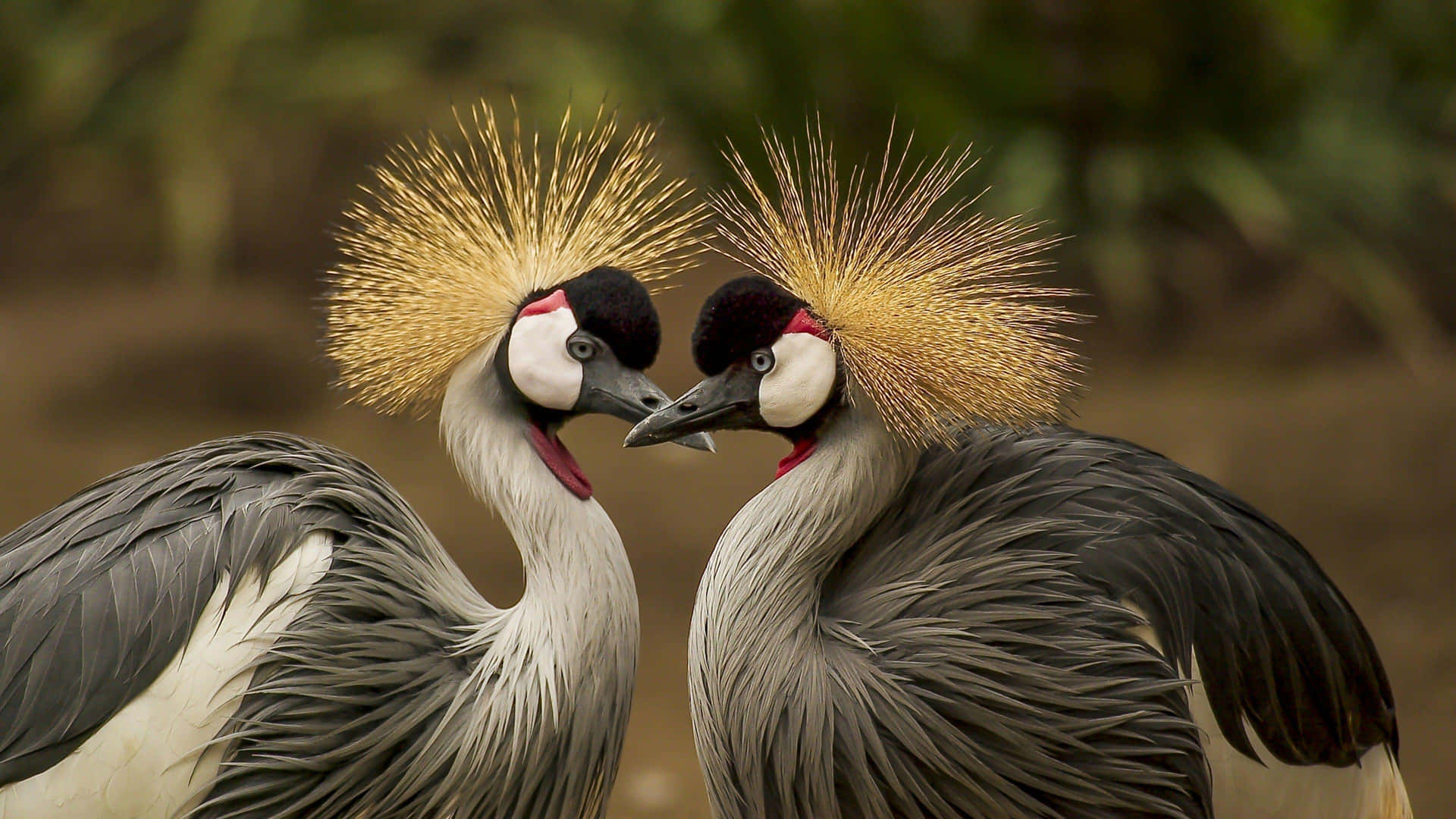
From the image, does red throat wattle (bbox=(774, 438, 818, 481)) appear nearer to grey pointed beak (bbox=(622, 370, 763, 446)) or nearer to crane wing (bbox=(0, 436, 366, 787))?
Result: grey pointed beak (bbox=(622, 370, 763, 446))

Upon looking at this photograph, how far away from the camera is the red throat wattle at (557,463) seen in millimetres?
1531

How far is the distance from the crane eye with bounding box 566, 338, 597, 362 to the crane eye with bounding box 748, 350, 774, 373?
6.5 inches

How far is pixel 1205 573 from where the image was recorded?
1.46m

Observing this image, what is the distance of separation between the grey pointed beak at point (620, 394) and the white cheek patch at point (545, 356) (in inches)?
0.6

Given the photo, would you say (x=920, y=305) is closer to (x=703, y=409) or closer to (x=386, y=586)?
(x=703, y=409)

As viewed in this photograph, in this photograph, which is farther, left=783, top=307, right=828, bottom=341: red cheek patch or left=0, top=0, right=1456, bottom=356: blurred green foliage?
left=0, top=0, right=1456, bottom=356: blurred green foliage

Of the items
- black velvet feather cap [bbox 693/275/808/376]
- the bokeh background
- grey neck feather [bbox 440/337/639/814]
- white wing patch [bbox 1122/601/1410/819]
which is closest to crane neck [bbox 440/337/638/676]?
grey neck feather [bbox 440/337/639/814]

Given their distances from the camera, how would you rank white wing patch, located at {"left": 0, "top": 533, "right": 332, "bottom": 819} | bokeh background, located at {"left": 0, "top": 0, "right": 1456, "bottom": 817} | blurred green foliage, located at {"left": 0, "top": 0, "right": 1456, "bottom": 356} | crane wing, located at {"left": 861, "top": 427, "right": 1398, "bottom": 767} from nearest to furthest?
white wing patch, located at {"left": 0, "top": 533, "right": 332, "bottom": 819}
crane wing, located at {"left": 861, "top": 427, "right": 1398, "bottom": 767}
bokeh background, located at {"left": 0, "top": 0, "right": 1456, "bottom": 817}
blurred green foliage, located at {"left": 0, "top": 0, "right": 1456, "bottom": 356}

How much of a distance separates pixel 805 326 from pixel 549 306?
0.87 feet

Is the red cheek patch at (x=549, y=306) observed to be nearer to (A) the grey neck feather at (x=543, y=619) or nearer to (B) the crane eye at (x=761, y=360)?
(A) the grey neck feather at (x=543, y=619)

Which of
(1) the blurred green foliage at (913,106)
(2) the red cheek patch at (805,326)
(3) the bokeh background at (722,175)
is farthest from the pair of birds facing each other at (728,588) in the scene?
(1) the blurred green foliage at (913,106)

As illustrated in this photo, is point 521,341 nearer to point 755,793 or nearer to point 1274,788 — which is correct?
point 755,793

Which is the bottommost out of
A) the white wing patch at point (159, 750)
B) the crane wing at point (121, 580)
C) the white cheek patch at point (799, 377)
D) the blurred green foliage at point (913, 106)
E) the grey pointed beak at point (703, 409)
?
the white wing patch at point (159, 750)

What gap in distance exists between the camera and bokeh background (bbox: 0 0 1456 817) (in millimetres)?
3168
